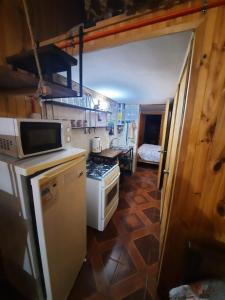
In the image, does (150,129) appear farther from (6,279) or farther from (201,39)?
(6,279)

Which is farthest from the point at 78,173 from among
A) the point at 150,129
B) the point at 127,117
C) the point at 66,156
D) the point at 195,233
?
the point at 150,129

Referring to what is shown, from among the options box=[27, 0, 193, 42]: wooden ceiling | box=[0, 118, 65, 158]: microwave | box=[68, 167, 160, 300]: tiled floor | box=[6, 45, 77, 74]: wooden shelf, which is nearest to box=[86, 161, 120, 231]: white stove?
box=[68, 167, 160, 300]: tiled floor

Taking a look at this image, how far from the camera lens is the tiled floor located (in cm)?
123

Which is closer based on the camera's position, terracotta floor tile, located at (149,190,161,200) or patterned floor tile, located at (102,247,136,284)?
patterned floor tile, located at (102,247,136,284)

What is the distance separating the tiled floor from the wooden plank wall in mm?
595

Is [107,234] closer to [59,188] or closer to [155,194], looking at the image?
[59,188]

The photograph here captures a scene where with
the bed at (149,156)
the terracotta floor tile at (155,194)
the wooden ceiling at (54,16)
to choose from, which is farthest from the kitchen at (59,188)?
the bed at (149,156)

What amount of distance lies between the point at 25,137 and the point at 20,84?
426 millimetres

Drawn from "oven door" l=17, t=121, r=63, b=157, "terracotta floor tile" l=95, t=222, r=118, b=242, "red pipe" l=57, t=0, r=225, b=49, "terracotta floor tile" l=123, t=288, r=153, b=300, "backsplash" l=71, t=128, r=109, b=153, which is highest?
"red pipe" l=57, t=0, r=225, b=49

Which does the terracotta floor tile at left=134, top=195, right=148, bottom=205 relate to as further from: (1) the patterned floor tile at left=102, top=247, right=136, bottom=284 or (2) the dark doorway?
(2) the dark doorway

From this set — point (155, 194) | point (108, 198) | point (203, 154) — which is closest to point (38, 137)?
point (203, 154)

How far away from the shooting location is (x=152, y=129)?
19.8 ft

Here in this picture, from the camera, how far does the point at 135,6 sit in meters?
0.78

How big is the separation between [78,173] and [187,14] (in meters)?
1.20
